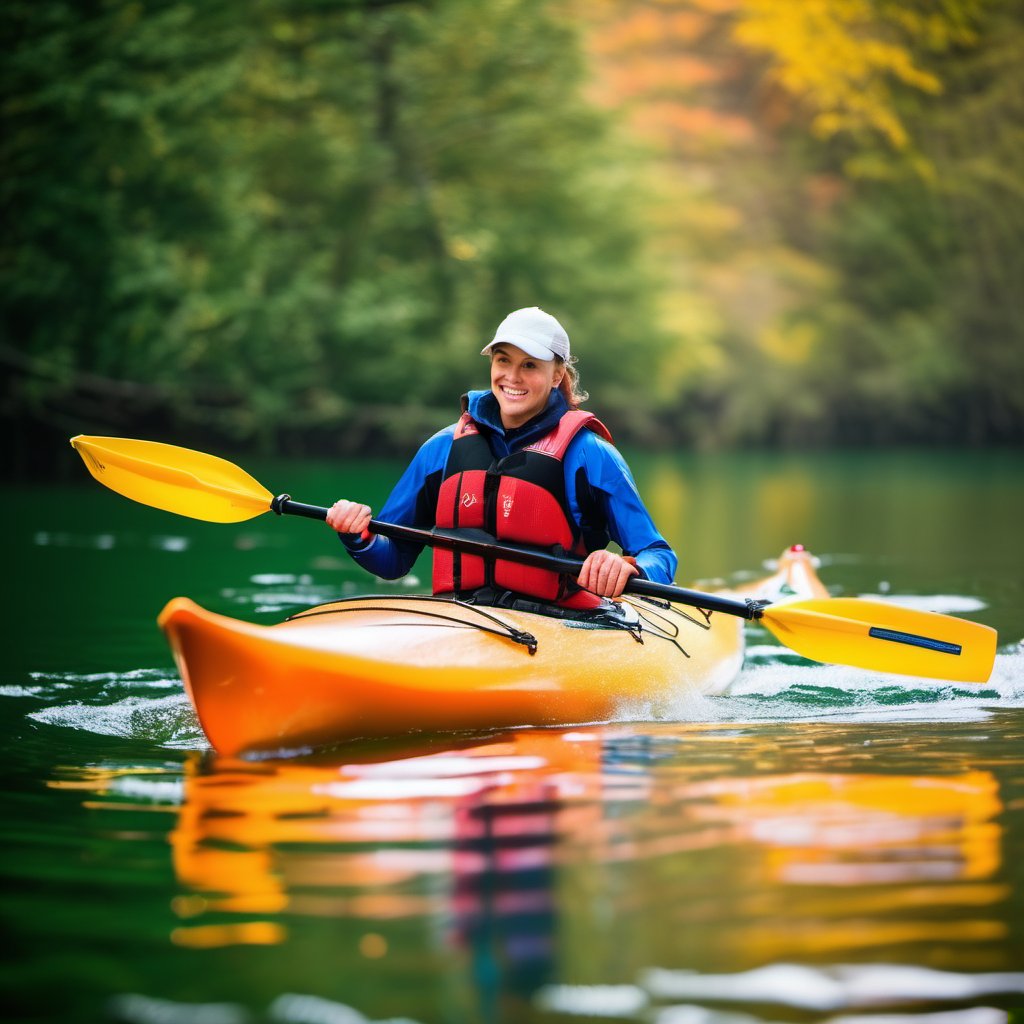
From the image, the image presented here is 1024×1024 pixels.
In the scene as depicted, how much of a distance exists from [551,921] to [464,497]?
6.37ft

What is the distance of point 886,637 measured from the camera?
14.0ft

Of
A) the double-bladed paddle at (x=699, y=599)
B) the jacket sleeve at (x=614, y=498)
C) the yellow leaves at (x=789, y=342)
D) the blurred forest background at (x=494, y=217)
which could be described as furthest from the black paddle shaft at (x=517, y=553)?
the yellow leaves at (x=789, y=342)

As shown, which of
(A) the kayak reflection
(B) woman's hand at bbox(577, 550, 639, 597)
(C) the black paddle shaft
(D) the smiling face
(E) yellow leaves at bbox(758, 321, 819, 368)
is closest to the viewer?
(A) the kayak reflection

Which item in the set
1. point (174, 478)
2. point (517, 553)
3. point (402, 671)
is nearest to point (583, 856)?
→ point (402, 671)

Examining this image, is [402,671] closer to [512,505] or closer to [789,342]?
[512,505]

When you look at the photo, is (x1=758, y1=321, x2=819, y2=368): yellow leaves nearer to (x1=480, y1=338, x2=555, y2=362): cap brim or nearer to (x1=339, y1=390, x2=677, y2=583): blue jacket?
(x1=339, y1=390, x2=677, y2=583): blue jacket

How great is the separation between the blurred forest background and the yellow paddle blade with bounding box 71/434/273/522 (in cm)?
958

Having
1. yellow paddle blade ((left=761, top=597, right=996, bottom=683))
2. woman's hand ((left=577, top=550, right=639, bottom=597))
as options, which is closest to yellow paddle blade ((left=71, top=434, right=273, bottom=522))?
woman's hand ((left=577, top=550, right=639, bottom=597))

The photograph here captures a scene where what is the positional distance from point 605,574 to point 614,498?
0.33 m

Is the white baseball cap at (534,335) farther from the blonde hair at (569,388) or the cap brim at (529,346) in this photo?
the blonde hair at (569,388)

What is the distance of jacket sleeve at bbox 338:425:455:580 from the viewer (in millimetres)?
4215

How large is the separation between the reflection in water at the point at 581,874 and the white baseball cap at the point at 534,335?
45.0 inches

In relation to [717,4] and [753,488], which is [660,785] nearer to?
[753,488]

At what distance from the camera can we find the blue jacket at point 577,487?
13.3 feet
